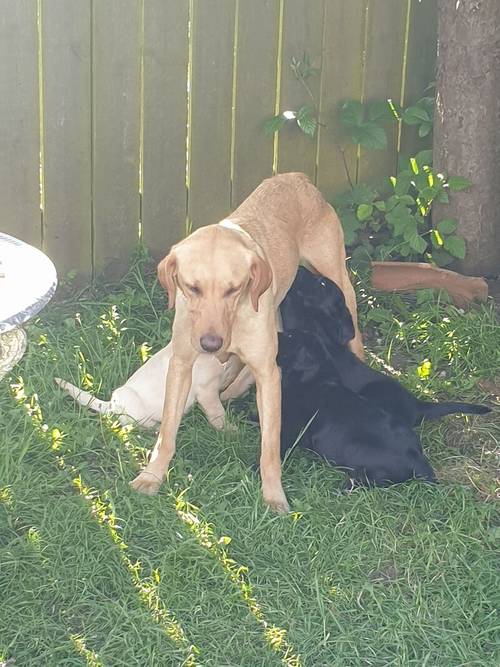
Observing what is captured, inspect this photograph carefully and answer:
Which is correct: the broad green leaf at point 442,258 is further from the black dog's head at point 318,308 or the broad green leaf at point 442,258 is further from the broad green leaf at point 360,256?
the black dog's head at point 318,308

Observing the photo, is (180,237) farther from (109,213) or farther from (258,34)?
(258,34)

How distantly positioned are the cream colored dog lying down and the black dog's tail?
3.09 ft

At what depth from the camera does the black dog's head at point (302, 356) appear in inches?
191

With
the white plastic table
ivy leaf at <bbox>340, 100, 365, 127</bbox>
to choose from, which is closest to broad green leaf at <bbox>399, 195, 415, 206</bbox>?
ivy leaf at <bbox>340, 100, 365, 127</bbox>

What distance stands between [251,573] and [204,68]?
3.47 meters

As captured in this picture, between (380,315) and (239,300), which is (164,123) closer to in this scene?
(380,315)

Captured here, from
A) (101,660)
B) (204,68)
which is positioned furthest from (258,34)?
(101,660)

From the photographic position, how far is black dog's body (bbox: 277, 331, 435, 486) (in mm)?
4453

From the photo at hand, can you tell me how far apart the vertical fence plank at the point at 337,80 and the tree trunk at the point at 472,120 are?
0.59 metres

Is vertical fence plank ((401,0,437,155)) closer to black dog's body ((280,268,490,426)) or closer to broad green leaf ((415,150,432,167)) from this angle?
broad green leaf ((415,150,432,167))

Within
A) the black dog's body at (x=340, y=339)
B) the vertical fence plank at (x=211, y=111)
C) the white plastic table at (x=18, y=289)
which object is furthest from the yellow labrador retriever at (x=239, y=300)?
the vertical fence plank at (x=211, y=111)

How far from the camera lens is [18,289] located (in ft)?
9.98

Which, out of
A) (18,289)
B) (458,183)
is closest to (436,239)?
(458,183)

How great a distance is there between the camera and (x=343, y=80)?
22.1 ft
